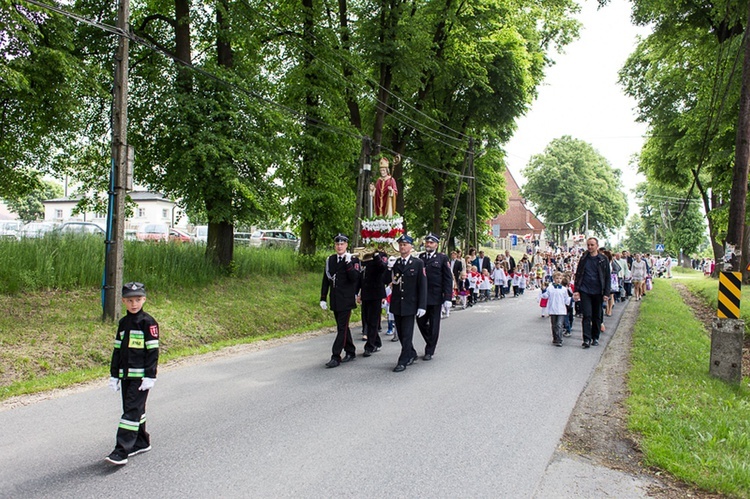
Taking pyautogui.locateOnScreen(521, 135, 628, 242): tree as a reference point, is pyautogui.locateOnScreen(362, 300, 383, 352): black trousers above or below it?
below

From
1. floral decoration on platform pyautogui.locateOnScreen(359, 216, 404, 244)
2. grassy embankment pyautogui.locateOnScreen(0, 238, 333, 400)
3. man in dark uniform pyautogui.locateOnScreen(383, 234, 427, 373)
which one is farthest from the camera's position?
floral decoration on platform pyautogui.locateOnScreen(359, 216, 404, 244)

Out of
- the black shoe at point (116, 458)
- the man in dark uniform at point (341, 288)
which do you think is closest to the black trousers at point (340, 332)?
the man in dark uniform at point (341, 288)

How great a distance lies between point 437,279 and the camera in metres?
9.61

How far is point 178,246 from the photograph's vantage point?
48.3 feet

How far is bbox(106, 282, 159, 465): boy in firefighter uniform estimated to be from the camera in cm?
468

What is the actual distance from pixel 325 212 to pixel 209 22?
23.7 ft

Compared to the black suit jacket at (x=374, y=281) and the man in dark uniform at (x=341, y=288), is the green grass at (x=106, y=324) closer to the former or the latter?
the man in dark uniform at (x=341, y=288)

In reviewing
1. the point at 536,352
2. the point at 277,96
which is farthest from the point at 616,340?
the point at 277,96

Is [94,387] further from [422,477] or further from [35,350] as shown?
[422,477]

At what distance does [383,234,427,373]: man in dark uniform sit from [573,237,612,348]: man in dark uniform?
4076 mm

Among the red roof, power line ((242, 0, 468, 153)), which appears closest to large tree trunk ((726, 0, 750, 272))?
power line ((242, 0, 468, 153))

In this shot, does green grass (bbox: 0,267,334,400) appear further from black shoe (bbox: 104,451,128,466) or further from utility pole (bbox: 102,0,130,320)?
black shoe (bbox: 104,451,128,466)

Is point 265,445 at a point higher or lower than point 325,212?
lower

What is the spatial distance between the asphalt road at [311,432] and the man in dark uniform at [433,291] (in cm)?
55
